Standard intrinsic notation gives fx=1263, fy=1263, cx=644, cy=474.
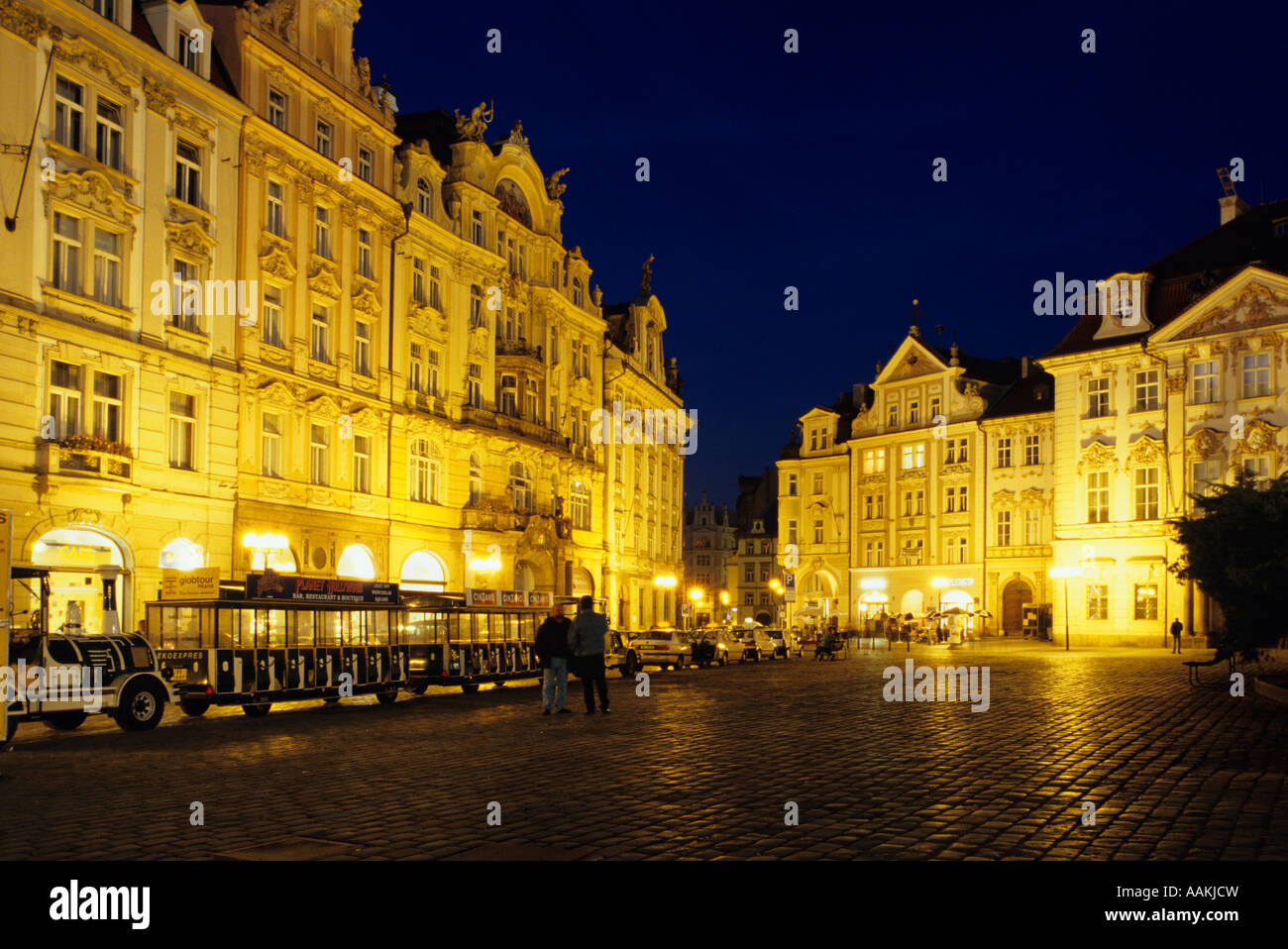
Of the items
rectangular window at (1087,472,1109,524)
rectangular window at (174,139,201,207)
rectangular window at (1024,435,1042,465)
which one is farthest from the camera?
rectangular window at (1024,435,1042,465)

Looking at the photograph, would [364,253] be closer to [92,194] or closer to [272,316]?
[272,316]

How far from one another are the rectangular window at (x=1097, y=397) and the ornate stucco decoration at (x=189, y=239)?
40.6m

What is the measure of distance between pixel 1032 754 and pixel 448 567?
1309 inches

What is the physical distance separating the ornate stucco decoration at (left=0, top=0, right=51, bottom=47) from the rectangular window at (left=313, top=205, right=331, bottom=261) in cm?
1138

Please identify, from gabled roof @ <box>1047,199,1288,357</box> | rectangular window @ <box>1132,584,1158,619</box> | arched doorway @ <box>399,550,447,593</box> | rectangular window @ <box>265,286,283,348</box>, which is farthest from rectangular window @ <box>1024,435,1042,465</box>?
rectangular window @ <box>265,286,283,348</box>

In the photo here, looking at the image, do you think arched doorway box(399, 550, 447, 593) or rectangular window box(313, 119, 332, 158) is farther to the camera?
arched doorway box(399, 550, 447, 593)

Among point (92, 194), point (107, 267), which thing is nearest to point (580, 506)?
point (107, 267)

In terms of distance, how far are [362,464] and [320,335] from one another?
4.51 meters

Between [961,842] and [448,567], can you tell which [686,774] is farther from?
[448,567]

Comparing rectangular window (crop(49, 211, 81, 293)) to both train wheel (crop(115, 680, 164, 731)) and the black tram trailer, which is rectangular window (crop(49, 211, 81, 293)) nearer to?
the black tram trailer

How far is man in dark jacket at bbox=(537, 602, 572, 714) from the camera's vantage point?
20609 mm

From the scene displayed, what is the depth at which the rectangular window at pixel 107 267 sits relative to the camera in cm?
3039

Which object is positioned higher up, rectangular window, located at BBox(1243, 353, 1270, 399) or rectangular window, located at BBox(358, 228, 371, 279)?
rectangular window, located at BBox(358, 228, 371, 279)

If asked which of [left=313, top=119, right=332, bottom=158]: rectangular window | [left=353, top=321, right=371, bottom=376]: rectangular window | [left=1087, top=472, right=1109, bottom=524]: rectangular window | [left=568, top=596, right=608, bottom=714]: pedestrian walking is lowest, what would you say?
[left=568, top=596, right=608, bottom=714]: pedestrian walking
